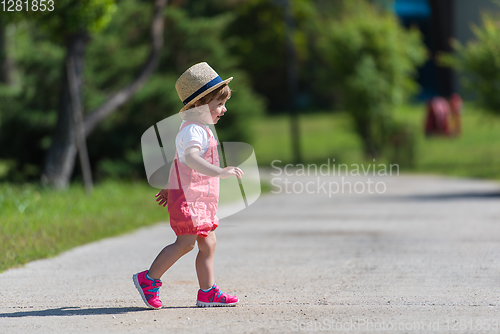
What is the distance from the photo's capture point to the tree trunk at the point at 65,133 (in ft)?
44.3

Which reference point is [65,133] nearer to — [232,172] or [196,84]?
[196,84]

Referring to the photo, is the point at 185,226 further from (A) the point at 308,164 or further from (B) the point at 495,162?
(A) the point at 308,164

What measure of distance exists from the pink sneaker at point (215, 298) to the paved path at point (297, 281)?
0.07 metres

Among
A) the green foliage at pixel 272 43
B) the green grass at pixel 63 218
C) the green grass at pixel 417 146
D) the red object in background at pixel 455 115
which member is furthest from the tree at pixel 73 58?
the green foliage at pixel 272 43

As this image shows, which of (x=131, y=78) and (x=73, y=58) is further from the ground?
(x=73, y=58)

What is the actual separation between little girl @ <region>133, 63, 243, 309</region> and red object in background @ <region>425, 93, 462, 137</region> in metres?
Answer: 21.9

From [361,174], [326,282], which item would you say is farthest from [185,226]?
[361,174]

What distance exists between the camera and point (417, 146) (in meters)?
21.7

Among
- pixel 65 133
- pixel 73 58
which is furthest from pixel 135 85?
pixel 65 133

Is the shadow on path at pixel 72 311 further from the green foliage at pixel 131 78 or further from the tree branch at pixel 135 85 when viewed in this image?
the green foliage at pixel 131 78

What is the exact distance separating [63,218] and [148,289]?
4.78 m
